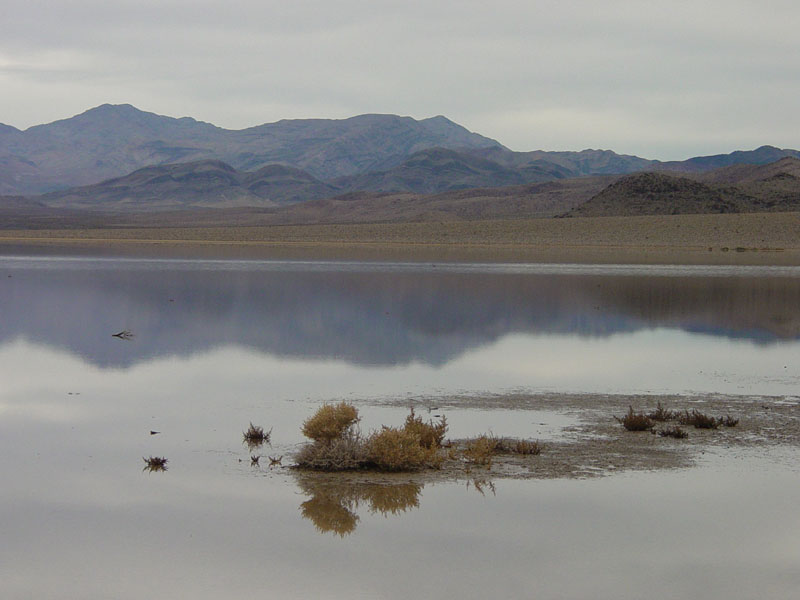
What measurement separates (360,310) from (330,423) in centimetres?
1408

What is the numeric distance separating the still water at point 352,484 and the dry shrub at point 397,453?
1.22ft

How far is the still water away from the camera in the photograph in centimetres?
640

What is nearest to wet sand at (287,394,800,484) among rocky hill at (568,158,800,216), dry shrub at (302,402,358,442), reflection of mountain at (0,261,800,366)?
dry shrub at (302,402,358,442)

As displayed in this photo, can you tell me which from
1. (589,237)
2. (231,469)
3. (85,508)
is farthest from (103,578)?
(589,237)

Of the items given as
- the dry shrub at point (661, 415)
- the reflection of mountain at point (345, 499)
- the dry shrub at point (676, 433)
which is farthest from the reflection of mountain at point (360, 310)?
the reflection of mountain at point (345, 499)

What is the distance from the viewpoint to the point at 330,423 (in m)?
9.22

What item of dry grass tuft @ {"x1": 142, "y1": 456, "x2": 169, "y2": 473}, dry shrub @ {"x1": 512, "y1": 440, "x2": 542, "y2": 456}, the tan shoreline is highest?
the tan shoreline

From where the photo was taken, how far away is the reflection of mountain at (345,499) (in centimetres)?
748

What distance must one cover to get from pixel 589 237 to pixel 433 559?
207 ft

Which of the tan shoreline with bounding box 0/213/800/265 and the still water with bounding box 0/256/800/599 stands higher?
the tan shoreline with bounding box 0/213/800/265

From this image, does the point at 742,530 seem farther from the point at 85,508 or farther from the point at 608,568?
the point at 85,508

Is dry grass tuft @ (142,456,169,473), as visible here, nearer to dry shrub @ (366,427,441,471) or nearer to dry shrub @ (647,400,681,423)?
dry shrub @ (366,427,441,471)

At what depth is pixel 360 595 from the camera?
19.7ft

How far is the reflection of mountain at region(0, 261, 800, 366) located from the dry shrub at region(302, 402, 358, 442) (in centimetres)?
620
